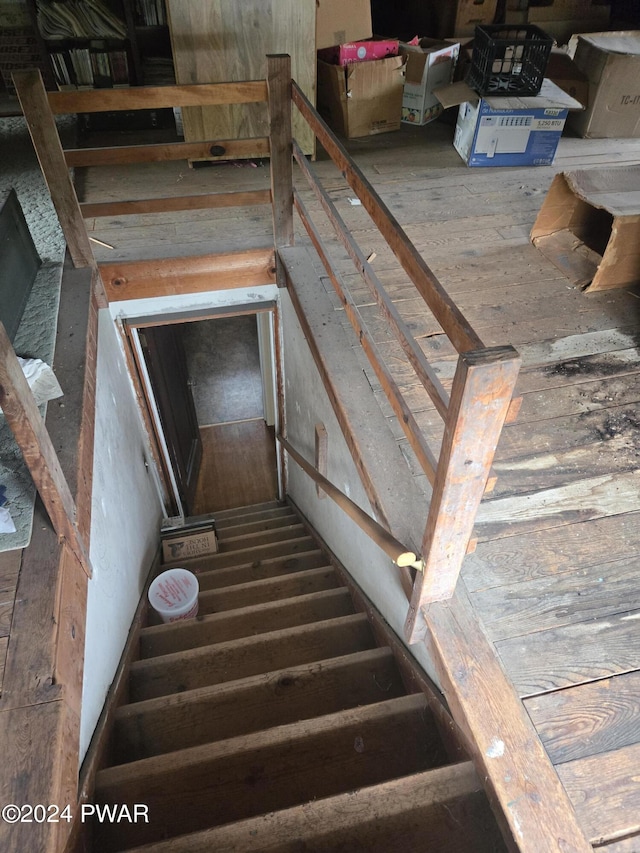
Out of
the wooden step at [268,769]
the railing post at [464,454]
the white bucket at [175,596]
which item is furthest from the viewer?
the white bucket at [175,596]

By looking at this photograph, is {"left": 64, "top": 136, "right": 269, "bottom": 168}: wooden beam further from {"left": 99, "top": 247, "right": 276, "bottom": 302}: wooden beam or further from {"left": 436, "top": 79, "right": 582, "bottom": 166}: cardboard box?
{"left": 436, "top": 79, "right": 582, "bottom": 166}: cardboard box

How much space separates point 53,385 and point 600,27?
15.3 feet

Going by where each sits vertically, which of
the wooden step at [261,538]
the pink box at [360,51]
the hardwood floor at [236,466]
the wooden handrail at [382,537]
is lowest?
the hardwood floor at [236,466]

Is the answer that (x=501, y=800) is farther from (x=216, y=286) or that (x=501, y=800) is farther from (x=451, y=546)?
(x=216, y=286)

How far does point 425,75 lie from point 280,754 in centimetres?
371

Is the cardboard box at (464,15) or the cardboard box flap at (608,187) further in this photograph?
the cardboard box at (464,15)

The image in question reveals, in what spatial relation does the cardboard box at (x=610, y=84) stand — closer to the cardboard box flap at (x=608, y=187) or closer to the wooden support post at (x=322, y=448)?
the cardboard box flap at (x=608, y=187)

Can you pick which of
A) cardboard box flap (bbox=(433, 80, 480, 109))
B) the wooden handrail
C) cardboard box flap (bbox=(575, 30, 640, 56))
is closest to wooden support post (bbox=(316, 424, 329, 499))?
the wooden handrail

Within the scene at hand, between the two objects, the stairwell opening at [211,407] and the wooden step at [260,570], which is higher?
the wooden step at [260,570]

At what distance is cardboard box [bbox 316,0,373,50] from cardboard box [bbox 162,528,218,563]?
9.47 feet

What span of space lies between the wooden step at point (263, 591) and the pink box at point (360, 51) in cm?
294

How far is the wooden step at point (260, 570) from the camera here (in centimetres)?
292

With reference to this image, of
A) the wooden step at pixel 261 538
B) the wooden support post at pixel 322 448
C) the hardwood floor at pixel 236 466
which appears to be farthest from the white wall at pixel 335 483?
the hardwood floor at pixel 236 466

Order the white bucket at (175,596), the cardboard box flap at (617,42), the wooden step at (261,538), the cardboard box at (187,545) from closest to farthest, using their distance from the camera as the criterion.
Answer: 1. the white bucket at (175,596)
2. the cardboard box flap at (617,42)
3. the cardboard box at (187,545)
4. the wooden step at (261,538)
